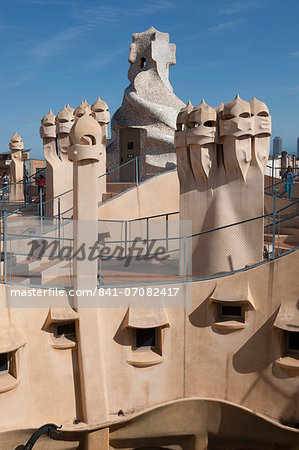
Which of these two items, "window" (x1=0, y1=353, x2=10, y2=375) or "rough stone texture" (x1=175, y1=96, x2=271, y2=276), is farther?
"rough stone texture" (x1=175, y1=96, x2=271, y2=276)

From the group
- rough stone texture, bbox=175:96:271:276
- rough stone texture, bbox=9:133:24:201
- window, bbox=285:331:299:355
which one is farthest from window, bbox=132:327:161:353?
rough stone texture, bbox=9:133:24:201

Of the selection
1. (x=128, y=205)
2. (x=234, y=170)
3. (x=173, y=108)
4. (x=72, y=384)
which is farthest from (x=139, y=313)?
(x=173, y=108)

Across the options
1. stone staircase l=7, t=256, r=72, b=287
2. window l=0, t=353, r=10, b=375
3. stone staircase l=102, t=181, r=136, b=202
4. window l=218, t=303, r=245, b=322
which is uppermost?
stone staircase l=102, t=181, r=136, b=202

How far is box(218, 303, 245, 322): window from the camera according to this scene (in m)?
10.3

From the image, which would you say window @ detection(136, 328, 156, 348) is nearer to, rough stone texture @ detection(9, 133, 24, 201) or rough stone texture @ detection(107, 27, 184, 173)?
rough stone texture @ detection(107, 27, 184, 173)

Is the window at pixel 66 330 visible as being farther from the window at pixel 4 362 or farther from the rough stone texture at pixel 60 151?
the rough stone texture at pixel 60 151

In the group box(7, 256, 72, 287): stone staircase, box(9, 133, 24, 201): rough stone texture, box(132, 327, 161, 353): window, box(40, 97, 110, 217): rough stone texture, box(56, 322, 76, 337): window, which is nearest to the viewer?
box(56, 322, 76, 337): window

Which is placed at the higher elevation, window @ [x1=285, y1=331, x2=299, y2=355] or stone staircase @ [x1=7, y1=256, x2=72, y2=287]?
stone staircase @ [x1=7, y1=256, x2=72, y2=287]

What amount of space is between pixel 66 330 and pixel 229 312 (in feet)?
12.8

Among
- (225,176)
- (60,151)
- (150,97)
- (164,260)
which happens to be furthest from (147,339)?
(150,97)

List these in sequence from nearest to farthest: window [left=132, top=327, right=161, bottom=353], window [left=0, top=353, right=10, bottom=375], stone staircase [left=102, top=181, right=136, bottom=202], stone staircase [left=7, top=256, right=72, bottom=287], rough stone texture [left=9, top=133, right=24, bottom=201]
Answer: window [left=0, top=353, right=10, bottom=375] < stone staircase [left=7, top=256, right=72, bottom=287] < window [left=132, top=327, right=161, bottom=353] < stone staircase [left=102, top=181, right=136, bottom=202] < rough stone texture [left=9, top=133, right=24, bottom=201]

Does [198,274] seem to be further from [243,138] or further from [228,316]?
[243,138]

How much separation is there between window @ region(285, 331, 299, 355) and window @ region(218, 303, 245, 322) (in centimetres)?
115

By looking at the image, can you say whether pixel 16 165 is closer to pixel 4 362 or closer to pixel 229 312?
pixel 4 362
